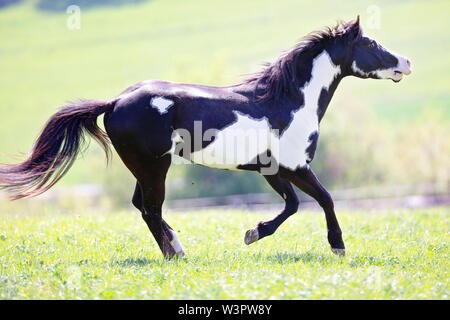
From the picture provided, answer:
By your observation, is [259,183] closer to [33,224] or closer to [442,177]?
[442,177]

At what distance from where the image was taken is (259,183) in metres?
49.4

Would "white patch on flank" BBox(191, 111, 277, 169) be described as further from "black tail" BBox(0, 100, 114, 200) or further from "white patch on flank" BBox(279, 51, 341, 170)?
"black tail" BBox(0, 100, 114, 200)

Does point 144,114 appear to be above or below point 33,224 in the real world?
above

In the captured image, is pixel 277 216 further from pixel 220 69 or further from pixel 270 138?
pixel 220 69

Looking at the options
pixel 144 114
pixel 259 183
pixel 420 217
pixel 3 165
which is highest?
pixel 144 114

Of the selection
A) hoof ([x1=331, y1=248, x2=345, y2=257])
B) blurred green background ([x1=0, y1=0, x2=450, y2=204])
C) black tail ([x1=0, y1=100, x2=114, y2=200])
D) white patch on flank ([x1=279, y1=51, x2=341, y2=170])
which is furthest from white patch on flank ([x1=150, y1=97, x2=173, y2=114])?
blurred green background ([x1=0, y1=0, x2=450, y2=204])

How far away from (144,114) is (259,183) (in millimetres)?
42879

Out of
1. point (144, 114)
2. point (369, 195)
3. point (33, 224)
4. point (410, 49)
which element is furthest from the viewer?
point (410, 49)

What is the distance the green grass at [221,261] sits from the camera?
17.8ft

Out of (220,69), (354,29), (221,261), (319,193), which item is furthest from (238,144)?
(220,69)

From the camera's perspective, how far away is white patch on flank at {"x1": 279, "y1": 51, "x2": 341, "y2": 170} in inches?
287

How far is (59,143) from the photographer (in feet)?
23.2

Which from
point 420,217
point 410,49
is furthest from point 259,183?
point 420,217

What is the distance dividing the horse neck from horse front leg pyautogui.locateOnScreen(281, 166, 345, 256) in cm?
85
